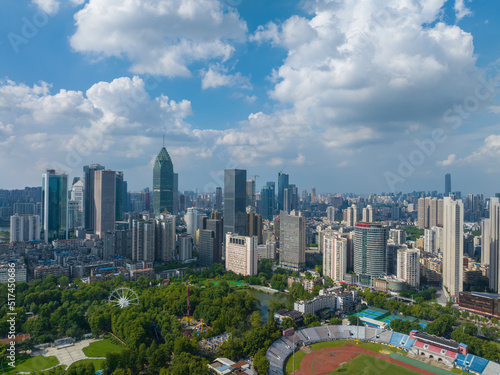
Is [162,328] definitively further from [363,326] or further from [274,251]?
[274,251]

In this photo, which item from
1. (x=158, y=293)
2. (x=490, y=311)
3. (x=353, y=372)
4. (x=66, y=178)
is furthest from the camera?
(x=66, y=178)

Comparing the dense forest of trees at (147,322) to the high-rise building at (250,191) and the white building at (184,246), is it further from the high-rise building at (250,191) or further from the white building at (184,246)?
the high-rise building at (250,191)

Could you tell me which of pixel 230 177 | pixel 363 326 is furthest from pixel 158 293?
pixel 230 177

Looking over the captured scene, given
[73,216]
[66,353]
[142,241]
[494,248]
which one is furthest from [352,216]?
[66,353]

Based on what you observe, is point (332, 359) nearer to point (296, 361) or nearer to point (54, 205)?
point (296, 361)

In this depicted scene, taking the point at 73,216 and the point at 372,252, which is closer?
the point at 372,252
